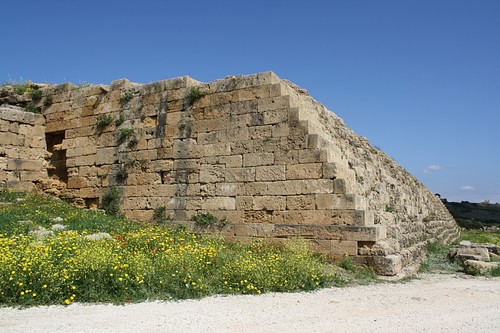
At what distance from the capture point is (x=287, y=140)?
36.4ft

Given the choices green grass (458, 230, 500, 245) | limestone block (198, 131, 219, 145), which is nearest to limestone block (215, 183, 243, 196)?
limestone block (198, 131, 219, 145)

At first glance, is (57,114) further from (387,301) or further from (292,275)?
(387,301)

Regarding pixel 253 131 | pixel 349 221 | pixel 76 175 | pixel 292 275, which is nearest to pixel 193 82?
pixel 253 131

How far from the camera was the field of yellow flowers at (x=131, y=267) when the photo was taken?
21.9 feet

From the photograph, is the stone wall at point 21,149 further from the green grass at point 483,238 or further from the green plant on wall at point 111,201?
the green grass at point 483,238

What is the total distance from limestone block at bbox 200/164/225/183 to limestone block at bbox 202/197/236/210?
483 mm

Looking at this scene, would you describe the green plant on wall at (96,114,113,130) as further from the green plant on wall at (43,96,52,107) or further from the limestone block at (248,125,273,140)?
the limestone block at (248,125,273,140)

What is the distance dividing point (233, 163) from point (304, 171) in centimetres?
205

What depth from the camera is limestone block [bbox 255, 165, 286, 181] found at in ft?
36.3

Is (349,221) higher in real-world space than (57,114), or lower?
lower

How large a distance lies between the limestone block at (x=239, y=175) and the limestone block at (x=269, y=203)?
1.83 feet

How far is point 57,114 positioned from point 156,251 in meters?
8.75

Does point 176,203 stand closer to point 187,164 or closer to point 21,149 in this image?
point 187,164

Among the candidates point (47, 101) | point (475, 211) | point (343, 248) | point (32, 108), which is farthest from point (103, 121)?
point (475, 211)
